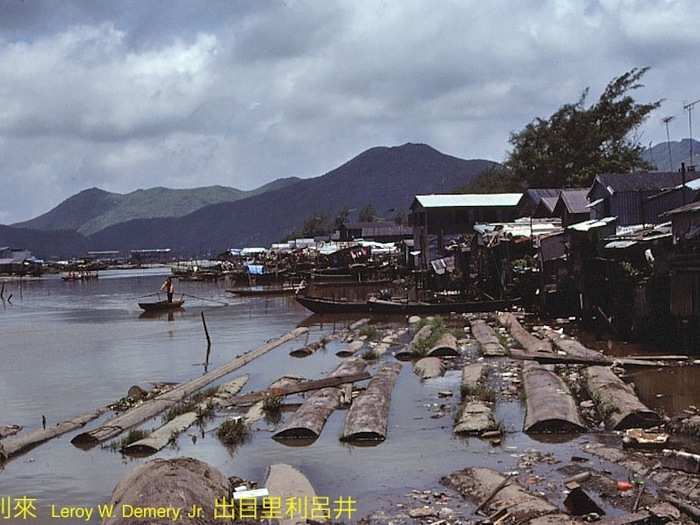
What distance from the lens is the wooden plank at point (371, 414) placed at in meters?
12.9

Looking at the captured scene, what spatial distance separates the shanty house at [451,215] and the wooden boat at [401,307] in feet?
61.4

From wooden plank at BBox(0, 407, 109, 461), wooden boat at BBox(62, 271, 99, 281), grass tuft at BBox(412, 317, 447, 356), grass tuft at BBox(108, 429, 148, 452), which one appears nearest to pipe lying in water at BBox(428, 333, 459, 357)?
grass tuft at BBox(412, 317, 447, 356)

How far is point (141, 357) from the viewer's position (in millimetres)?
27906

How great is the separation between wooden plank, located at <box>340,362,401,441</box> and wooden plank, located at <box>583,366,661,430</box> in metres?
3.65

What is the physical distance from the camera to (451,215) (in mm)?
58562

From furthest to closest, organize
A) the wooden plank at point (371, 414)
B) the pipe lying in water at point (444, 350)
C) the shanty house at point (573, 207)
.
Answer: the shanty house at point (573, 207) → the pipe lying in water at point (444, 350) → the wooden plank at point (371, 414)

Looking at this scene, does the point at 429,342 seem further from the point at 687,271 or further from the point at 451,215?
the point at 451,215

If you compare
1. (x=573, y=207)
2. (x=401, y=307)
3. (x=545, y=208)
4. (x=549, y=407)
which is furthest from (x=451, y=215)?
(x=549, y=407)

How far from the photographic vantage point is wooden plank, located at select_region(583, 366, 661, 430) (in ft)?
40.6

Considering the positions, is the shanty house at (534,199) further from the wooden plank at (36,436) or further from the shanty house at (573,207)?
the wooden plank at (36,436)

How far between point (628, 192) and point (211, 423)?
23083 mm

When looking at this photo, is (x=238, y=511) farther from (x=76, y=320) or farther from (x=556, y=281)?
→ (x=76, y=320)

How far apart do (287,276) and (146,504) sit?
66.6 m

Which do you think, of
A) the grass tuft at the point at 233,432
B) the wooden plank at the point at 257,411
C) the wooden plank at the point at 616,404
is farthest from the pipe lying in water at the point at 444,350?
the grass tuft at the point at 233,432
